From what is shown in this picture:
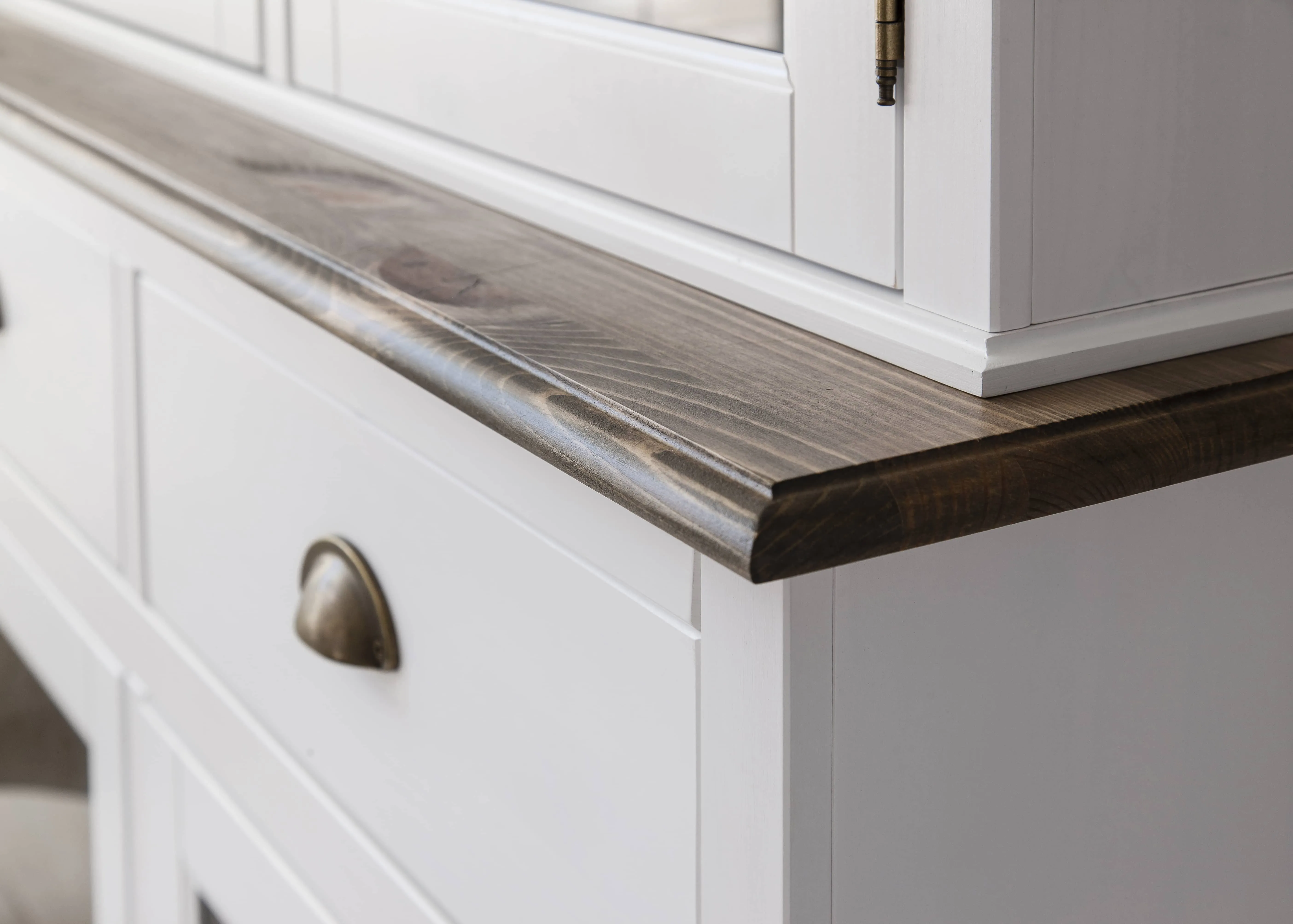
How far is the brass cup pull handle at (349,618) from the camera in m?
0.53

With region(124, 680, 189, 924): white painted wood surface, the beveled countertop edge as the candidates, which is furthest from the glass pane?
region(124, 680, 189, 924): white painted wood surface

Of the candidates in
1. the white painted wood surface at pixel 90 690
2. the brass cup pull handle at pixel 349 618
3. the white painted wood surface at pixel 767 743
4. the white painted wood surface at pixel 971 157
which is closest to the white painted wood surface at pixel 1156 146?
the white painted wood surface at pixel 971 157

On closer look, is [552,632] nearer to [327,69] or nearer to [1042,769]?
[1042,769]

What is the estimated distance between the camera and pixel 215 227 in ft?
1.82

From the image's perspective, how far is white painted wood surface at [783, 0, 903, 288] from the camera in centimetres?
39

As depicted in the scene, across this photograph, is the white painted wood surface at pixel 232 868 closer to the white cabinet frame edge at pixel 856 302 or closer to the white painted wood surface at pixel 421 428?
the white painted wood surface at pixel 421 428

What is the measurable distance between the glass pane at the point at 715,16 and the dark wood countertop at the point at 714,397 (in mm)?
85

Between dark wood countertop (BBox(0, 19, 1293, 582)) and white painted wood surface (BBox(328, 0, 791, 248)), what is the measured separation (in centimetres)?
3

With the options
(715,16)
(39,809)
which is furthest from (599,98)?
(39,809)

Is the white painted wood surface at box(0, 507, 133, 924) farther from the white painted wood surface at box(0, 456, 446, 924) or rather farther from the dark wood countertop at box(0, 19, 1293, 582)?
the dark wood countertop at box(0, 19, 1293, 582)

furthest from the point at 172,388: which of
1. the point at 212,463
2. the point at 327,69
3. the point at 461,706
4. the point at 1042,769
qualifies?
the point at 1042,769

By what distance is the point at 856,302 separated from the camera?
411 millimetres

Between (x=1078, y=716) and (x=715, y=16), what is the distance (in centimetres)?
25

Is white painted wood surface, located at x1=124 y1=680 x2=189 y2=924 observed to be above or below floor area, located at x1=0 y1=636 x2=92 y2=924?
above
